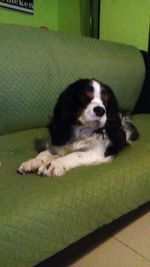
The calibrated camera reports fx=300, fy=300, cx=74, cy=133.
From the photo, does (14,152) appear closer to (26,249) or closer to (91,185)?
(91,185)

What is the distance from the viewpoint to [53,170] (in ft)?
3.89

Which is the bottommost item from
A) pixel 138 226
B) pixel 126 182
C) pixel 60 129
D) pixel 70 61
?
pixel 138 226

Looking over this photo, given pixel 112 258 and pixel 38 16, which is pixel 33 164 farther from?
pixel 38 16

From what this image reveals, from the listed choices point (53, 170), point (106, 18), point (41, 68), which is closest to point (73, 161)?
point (53, 170)

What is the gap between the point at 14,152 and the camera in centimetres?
147

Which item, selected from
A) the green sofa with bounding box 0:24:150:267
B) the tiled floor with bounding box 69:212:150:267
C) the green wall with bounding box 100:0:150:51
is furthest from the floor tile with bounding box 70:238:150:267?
the green wall with bounding box 100:0:150:51

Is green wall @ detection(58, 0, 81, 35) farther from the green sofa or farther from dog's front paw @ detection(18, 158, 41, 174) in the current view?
dog's front paw @ detection(18, 158, 41, 174)

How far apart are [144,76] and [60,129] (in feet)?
4.24

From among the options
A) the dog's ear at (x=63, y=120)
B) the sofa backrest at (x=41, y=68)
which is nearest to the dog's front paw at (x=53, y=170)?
the dog's ear at (x=63, y=120)

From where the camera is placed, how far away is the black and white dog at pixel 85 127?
1.36 metres

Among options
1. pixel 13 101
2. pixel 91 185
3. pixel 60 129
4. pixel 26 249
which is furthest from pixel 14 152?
pixel 26 249

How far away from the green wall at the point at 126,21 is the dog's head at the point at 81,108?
1321 mm

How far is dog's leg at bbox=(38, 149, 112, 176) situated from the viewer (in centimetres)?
118

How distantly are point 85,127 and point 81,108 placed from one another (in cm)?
10
